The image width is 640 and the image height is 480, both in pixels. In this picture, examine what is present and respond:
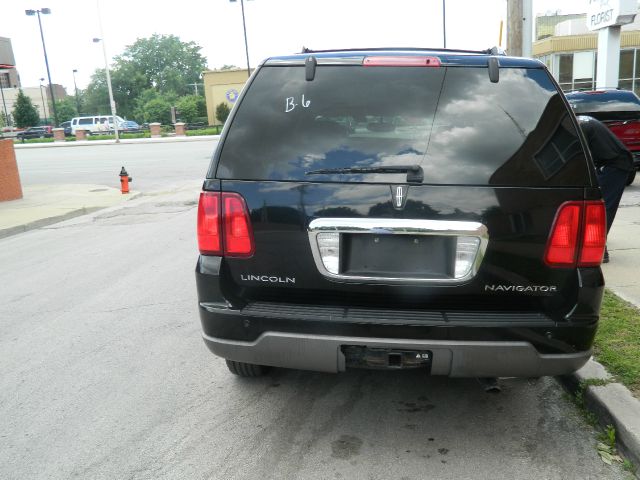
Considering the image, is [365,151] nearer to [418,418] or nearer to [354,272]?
[354,272]

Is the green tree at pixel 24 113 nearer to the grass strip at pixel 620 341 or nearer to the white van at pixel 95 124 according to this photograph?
the white van at pixel 95 124

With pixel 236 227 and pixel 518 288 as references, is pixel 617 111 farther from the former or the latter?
A: pixel 236 227

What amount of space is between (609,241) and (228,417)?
18.7 ft

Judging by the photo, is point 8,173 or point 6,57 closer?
point 8,173

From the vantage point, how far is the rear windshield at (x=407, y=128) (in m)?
2.78

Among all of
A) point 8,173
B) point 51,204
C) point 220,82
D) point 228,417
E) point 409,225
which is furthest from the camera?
point 220,82

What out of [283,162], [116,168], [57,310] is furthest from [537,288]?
[116,168]

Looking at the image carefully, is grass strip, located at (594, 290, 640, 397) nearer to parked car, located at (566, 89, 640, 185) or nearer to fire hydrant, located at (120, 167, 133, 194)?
parked car, located at (566, 89, 640, 185)

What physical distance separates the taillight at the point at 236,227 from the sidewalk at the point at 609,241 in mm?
2156

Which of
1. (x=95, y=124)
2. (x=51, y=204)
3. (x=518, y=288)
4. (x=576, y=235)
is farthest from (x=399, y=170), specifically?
(x=95, y=124)

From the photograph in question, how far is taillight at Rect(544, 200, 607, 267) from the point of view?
2.77 metres

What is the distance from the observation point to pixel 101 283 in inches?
259

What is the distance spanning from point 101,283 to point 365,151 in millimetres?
4711

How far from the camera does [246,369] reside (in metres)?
3.83
